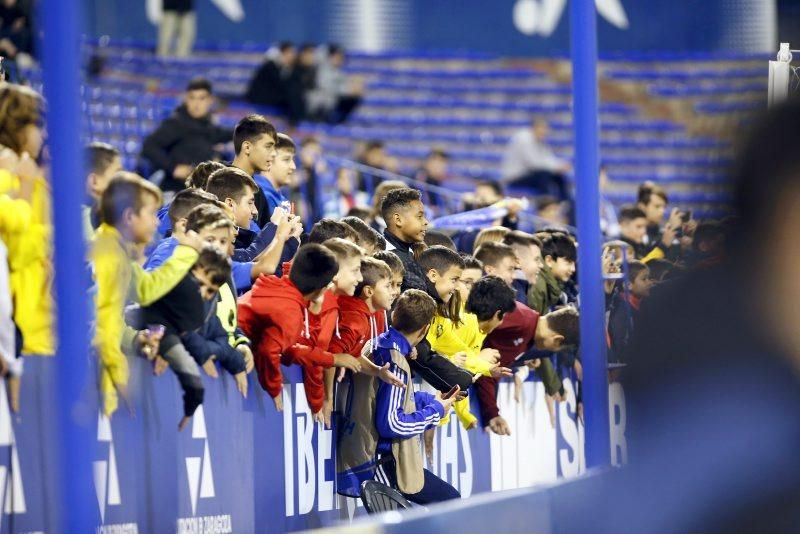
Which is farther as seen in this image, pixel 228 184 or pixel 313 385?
pixel 228 184

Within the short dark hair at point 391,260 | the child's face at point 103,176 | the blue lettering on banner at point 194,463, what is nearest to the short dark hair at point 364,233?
the short dark hair at point 391,260

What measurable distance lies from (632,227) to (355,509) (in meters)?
4.83

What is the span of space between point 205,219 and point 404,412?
1258 millimetres

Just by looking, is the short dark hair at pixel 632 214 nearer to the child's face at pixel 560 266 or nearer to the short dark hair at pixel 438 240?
the child's face at pixel 560 266

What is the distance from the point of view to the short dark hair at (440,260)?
6.18 meters

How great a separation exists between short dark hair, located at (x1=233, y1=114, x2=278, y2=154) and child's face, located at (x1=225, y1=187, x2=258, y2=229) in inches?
21.8

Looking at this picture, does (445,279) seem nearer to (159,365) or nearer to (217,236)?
(217,236)

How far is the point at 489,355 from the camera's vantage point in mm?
6258

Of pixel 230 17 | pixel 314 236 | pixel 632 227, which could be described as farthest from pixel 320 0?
pixel 314 236

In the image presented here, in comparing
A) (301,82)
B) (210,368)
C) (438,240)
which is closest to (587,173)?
(210,368)

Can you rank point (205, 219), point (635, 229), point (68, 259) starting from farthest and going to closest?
point (635, 229), point (205, 219), point (68, 259)

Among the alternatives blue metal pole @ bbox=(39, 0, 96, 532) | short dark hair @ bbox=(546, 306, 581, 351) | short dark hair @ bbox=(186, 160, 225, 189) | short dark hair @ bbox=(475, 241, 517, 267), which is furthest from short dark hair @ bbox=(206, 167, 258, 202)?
blue metal pole @ bbox=(39, 0, 96, 532)

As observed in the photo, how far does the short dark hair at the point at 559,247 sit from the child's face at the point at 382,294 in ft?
7.02

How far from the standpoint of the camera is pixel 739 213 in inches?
64.7
